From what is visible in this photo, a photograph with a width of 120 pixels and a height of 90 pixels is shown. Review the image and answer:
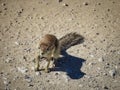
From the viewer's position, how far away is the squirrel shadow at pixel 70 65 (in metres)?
5.36

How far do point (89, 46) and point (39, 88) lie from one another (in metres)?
1.49

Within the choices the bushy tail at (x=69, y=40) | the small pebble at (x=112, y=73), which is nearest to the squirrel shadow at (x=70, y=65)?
the bushy tail at (x=69, y=40)

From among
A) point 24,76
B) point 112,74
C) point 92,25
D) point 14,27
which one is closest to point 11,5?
point 14,27

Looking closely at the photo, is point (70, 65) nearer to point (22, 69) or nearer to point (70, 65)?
point (70, 65)

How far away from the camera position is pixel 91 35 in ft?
20.6

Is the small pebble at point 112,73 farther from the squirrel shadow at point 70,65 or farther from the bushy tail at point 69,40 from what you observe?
the bushy tail at point 69,40

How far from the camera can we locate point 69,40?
599 centimetres

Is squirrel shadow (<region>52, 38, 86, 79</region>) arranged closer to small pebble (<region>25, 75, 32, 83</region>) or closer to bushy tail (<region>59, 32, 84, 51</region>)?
bushy tail (<region>59, 32, 84, 51</region>)

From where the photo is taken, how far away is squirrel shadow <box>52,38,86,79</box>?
536cm

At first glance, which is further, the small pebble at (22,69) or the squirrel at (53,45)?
the small pebble at (22,69)

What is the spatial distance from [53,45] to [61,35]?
3.10 ft

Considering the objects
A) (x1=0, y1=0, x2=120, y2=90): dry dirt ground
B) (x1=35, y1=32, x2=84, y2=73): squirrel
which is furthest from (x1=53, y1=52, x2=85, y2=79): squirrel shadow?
(x1=35, y1=32, x2=84, y2=73): squirrel

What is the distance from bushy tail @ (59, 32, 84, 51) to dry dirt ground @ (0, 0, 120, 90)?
0.34 ft

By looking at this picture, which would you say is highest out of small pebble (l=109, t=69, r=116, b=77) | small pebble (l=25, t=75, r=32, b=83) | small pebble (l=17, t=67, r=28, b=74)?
small pebble (l=17, t=67, r=28, b=74)
